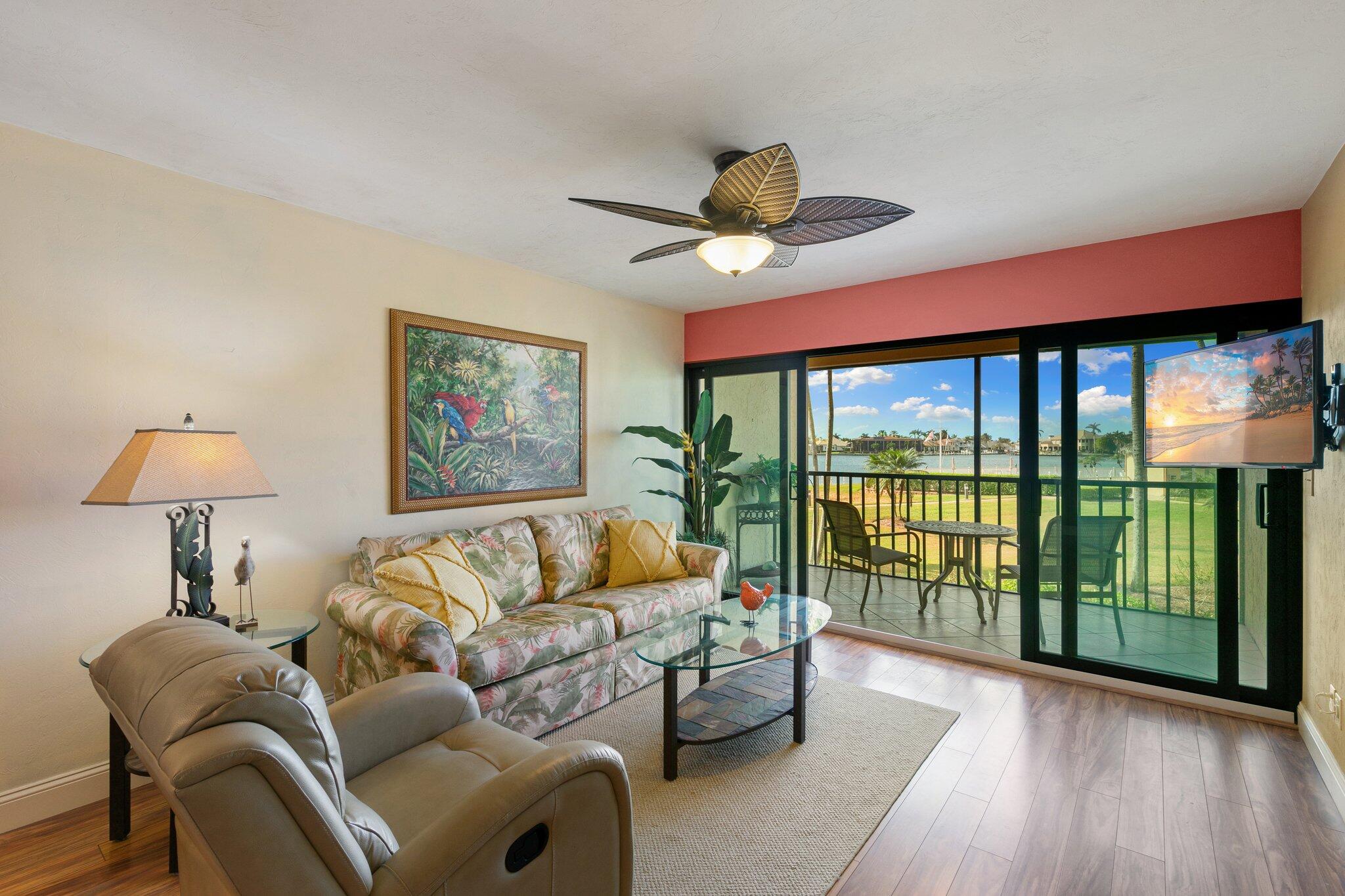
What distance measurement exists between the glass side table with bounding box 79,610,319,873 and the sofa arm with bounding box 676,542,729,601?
2181 millimetres

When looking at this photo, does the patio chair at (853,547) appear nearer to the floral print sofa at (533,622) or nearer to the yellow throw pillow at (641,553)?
the floral print sofa at (533,622)

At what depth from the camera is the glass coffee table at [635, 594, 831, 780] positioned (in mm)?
2463

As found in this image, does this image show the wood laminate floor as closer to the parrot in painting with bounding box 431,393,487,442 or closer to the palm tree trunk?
the palm tree trunk

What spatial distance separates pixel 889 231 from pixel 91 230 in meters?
3.44

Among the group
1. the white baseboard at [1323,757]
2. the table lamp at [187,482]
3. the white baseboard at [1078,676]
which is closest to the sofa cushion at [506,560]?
the table lamp at [187,482]

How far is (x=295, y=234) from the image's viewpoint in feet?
9.34

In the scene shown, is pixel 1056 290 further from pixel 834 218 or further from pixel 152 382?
pixel 152 382

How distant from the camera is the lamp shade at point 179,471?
6.52 ft

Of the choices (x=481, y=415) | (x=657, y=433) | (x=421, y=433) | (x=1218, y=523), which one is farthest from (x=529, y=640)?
(x=1218, y=523)

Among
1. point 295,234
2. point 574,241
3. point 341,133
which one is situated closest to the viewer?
point 341,133

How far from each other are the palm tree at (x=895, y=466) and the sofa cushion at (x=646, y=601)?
319 cm

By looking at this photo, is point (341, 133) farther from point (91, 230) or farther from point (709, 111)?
point (709, 111)

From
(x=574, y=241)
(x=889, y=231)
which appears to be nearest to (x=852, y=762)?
(x=889, y=231)

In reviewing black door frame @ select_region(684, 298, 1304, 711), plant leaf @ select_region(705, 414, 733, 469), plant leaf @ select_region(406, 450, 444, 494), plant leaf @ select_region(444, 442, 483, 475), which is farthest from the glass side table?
black door frame @ select_region(684, 298, 1304, 711)
